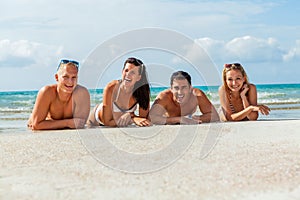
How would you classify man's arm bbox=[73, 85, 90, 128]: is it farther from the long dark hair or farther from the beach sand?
the beach sand

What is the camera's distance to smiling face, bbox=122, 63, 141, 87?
5.77 metres

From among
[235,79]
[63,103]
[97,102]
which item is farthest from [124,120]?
[97,102]

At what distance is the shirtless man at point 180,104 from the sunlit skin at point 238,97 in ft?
1.14

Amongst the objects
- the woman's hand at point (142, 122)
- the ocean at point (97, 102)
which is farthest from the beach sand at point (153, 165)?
the ocean at point (97, 102)

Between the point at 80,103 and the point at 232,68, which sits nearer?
the point at 80,103

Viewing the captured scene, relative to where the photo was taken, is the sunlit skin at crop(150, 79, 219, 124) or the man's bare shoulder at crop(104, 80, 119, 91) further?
the sunlit skin at crop(150, 79, 219, 124)

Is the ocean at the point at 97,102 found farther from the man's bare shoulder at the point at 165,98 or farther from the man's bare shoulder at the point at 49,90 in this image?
the man's bare shoulder at the point at 49,90

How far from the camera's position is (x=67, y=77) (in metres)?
5.68

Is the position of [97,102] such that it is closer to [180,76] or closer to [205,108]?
[205,108]

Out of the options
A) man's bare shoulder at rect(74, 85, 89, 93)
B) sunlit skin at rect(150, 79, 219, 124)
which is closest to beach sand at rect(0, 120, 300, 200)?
man's bare shoulder at rect(74, 85, 89, 93)

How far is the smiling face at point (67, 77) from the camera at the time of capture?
5.67 m

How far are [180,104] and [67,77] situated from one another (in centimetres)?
174

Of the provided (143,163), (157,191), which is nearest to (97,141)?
(143,163)

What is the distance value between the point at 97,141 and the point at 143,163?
119 cm
